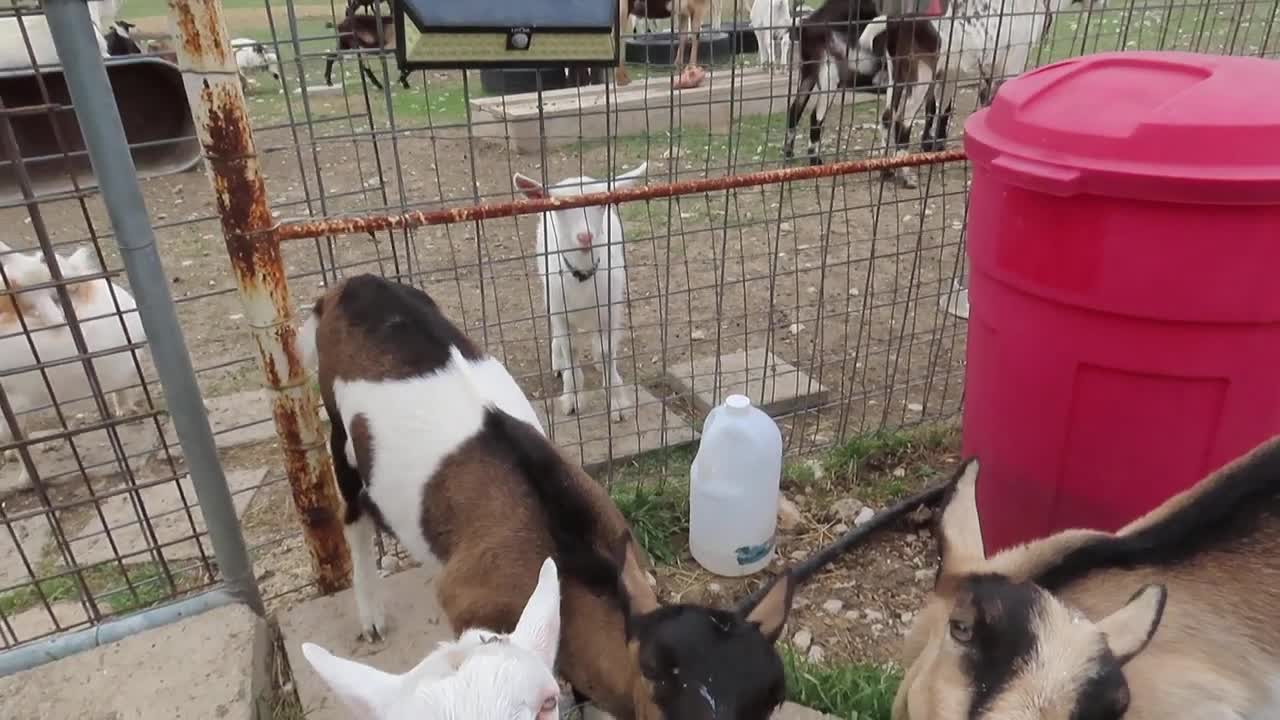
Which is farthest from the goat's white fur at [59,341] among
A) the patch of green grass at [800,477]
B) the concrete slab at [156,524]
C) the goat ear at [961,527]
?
the goat ear at [961,527]

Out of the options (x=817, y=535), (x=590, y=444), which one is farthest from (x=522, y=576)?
(x=590, y=444)

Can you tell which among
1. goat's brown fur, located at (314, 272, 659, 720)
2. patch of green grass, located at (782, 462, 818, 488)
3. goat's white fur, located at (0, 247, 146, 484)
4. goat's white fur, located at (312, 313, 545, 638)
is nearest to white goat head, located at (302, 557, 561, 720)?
goat's brown fur, located at (314, 272, 659, 720)

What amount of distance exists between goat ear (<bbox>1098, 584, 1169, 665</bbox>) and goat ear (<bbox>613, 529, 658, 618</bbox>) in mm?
1006

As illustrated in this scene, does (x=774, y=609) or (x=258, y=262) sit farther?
(x=258, y=262)

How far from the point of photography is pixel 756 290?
6.06 metres

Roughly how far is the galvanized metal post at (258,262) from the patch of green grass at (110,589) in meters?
0.69

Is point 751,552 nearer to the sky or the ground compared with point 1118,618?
nearer to the ground

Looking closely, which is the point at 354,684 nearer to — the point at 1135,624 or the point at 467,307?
the point at 1135,624

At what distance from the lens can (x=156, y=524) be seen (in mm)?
3816

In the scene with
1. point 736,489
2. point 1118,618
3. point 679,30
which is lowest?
point 736,489

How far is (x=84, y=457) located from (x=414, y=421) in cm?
282

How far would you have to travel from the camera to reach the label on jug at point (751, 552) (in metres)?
3.30

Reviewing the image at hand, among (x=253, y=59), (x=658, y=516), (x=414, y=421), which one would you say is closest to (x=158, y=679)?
(x=414, y=421)

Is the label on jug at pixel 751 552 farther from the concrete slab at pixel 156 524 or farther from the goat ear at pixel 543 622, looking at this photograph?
the concrete slab at pixel 156 524
